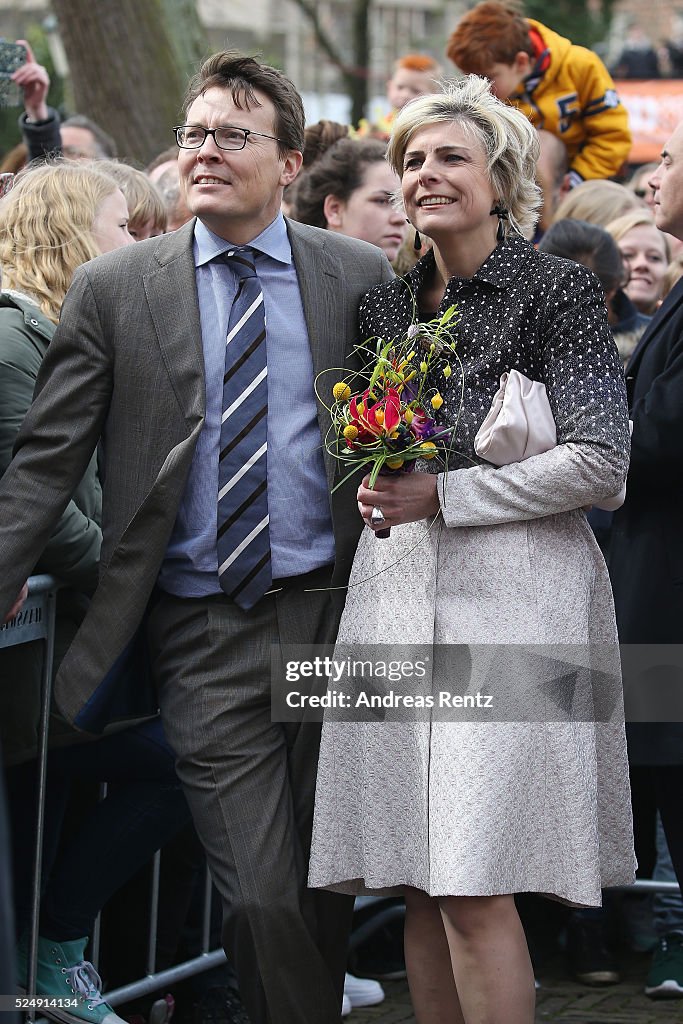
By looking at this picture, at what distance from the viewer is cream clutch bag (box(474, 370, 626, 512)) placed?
3365 mm

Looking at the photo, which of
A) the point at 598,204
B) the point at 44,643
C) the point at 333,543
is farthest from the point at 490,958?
the point at 598,204

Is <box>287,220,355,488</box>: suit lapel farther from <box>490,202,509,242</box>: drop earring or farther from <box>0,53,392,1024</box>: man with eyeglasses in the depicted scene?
<box>490,202,509,242</box>: drop earring

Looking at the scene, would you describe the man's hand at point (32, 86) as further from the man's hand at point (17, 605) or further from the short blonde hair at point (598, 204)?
the man's hand at point (17, 605)

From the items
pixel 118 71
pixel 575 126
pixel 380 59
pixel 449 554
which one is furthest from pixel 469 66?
pixel 380 59

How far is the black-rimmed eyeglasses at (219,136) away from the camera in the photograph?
3.64 meters

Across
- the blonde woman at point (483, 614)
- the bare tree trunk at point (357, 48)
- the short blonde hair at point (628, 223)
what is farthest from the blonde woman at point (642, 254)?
the bare tree trunk at point (357, 48)

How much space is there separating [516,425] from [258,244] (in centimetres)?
88

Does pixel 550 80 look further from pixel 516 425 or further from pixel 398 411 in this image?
pixel 398 411

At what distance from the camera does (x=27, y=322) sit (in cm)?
400

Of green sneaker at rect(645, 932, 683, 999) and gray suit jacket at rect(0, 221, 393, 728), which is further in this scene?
green sneaker at rect(645, 932, 683, 999)

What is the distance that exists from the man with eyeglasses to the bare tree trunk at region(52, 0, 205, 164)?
545 centimetres

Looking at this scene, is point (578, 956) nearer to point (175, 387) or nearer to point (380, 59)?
point (175, 387)

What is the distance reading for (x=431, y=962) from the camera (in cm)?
362

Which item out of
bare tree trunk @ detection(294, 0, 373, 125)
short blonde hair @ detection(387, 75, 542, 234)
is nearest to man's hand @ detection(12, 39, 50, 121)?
short blonde hair @ detection(387, 75, 542, 234)
